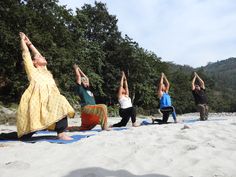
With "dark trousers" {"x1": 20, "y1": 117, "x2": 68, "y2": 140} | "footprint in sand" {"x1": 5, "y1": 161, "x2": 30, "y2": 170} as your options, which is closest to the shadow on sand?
"footprint in sand" {"x1": 5, "y1": 161, "x2": 30, "y2": 170}

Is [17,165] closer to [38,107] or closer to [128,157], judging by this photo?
[128,157]

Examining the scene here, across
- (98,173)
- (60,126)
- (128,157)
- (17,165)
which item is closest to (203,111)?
(60,126)

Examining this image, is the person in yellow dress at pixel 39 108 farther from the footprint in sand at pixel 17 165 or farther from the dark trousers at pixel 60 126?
the footprint in sand at pixel 17 165

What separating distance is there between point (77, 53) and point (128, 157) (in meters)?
36.0

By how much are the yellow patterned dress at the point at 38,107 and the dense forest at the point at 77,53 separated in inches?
1023

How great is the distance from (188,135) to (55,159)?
2467 millimetres

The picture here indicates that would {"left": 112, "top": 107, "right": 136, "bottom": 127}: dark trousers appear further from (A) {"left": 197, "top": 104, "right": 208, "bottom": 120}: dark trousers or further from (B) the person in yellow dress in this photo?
(B) the person in yellow dress

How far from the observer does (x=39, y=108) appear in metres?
6.66

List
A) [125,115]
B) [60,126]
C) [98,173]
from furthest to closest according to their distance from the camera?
[125,115] < [60,126] < [98,173]

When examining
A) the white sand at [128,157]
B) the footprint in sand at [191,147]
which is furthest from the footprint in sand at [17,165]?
the footprint in sand at [191,147]

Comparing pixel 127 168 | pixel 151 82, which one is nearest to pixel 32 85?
pixel 127 168

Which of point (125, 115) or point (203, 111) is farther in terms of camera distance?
point (203, 111)

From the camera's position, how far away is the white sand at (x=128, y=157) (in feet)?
14.4

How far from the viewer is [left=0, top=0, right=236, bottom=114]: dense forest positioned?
33.2 m
